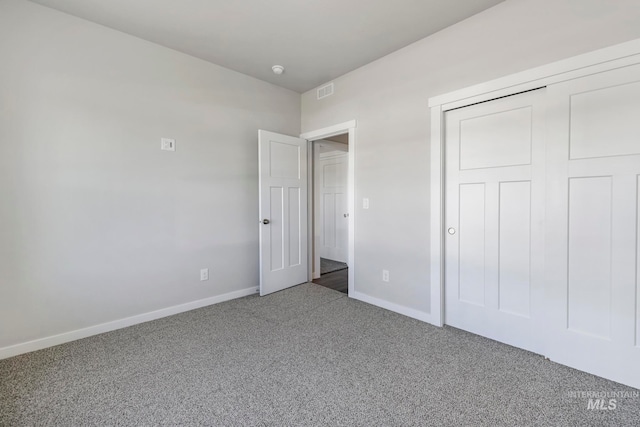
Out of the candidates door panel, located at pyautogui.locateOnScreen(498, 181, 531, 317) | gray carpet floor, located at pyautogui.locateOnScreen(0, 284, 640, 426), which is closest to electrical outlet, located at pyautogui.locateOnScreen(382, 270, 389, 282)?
gray carpet floor, located at pyautogui.locateOnScreen(0, 284, 640, 426)

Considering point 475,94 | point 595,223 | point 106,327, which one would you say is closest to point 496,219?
point 595,223

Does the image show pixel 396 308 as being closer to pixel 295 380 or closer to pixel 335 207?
pixel 295 380

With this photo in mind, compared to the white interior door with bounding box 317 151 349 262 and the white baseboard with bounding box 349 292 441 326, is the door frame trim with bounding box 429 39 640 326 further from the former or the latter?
the white interior door with bounding box 317 151 349 262

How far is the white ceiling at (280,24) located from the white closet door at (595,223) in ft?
3.51

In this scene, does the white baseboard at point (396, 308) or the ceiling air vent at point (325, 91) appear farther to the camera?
the ceiling air vent at point (325, 91)

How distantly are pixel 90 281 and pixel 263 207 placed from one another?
175cm

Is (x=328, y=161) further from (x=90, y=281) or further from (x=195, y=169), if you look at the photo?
(x=90, y=281)

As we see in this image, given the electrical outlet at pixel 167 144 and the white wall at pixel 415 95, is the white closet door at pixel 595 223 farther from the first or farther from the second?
the electrical outlet at pixel 167 144

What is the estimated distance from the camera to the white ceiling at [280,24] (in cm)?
219

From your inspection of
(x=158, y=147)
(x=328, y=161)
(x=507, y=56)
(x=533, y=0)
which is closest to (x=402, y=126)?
(x=507, y=56)

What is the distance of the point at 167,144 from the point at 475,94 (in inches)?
113

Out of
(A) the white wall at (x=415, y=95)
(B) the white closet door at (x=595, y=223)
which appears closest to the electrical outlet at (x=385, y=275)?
(A) the white wall at (x=415, y=95)

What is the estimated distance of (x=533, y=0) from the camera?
6.59 ft

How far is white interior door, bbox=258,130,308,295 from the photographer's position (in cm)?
343
